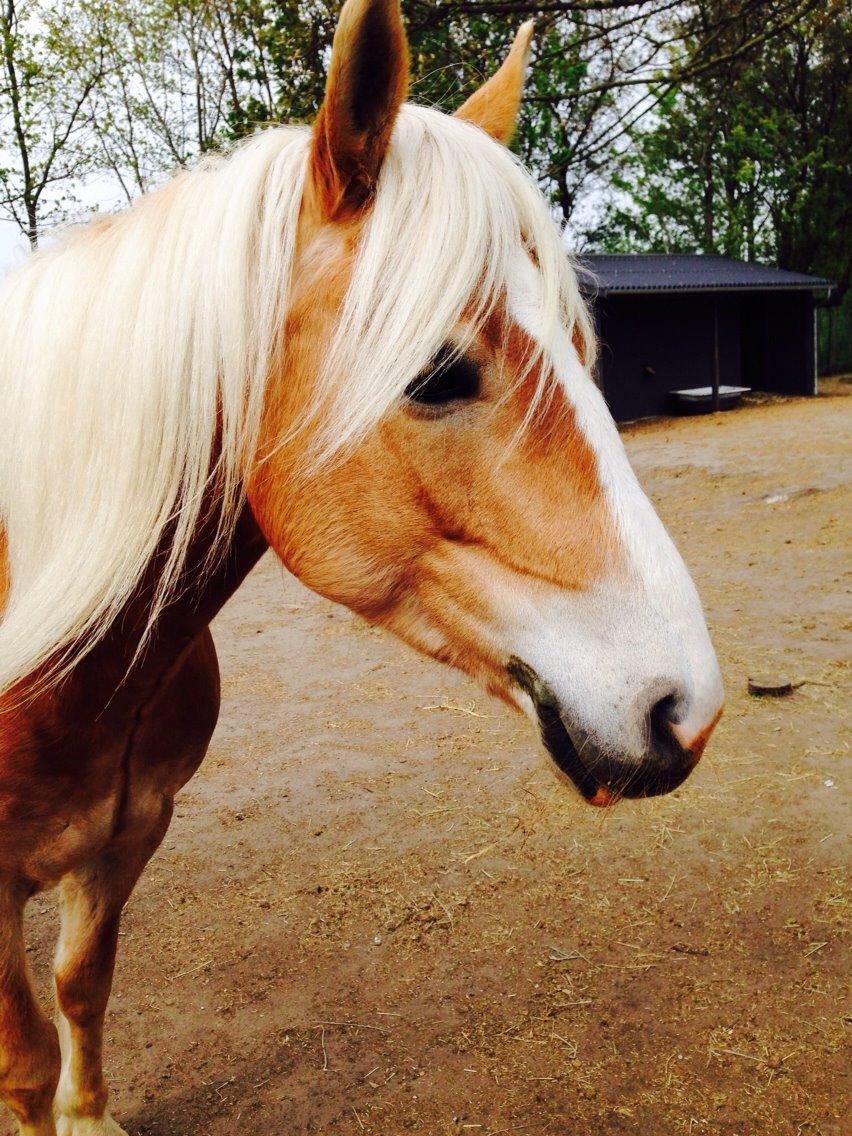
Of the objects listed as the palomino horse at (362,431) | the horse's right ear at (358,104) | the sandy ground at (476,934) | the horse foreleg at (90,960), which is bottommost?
the sandy ground at (476,934)

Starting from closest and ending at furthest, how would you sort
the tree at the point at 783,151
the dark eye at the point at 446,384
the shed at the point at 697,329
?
the dark eye at the point at 446,384, the shed at the point at 697,329, the tree at the point at 783,151

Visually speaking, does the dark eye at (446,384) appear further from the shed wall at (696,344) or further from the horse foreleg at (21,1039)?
the shed wall at (696,344)

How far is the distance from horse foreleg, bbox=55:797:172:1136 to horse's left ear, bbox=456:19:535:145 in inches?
59.5

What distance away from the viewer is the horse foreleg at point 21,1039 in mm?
1606

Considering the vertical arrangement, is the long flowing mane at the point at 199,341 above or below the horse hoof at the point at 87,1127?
above

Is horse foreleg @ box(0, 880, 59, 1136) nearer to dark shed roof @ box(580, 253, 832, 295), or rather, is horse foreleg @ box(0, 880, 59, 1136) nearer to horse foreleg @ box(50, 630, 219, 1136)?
horse foreleg @ box(50, 630, 219, 1136)

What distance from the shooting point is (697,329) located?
63.2ft

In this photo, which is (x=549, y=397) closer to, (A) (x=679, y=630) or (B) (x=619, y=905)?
(A) (x=679, y=630)

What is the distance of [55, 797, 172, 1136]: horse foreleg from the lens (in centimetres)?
192

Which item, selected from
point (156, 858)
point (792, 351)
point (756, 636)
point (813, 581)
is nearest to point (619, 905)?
point (156, 858)

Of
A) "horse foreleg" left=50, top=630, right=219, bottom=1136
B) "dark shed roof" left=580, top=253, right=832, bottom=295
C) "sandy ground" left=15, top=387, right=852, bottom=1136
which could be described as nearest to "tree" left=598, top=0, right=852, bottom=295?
"dark shed roof" left=580, top=253, right=832, bottom=295

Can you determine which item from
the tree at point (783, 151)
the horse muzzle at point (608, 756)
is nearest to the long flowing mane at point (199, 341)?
the horse muzzle at point (608, 756)

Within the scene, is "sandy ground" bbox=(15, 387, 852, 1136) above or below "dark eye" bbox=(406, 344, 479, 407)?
below

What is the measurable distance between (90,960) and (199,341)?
1.52 m
